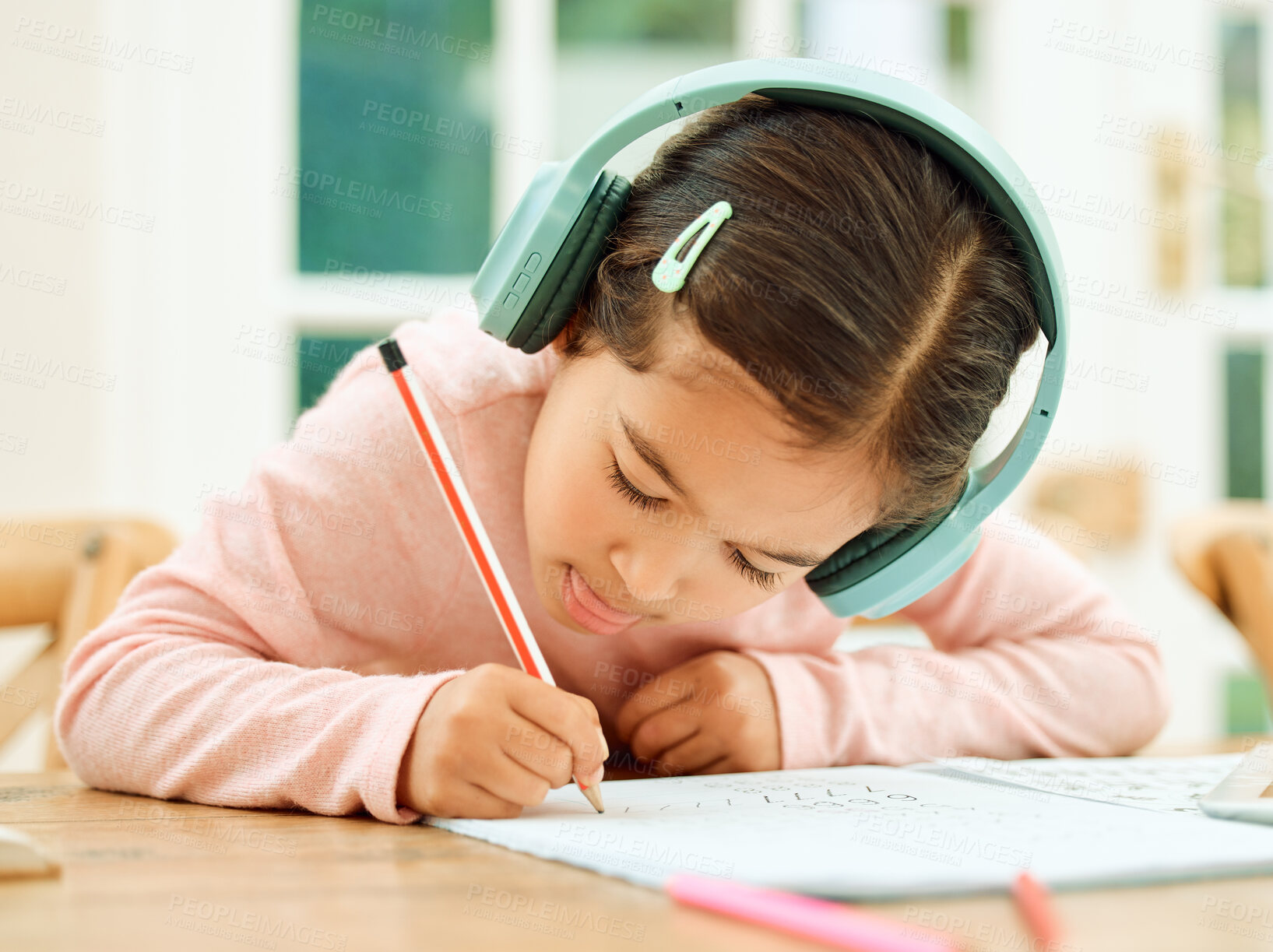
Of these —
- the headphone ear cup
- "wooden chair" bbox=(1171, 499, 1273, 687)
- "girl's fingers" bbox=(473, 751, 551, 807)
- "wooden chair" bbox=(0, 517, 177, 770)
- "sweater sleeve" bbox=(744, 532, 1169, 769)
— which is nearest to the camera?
"girl's fingers" bbox=(473, 751, 551, 807)

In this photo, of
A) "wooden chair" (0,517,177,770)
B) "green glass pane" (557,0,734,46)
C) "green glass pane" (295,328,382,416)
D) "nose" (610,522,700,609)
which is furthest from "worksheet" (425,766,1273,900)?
"green glass pane" (557,0,734,46)

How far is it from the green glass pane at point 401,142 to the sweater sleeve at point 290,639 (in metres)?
0.93

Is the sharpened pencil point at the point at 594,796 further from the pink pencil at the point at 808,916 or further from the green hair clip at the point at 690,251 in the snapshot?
the green hair clip at the point at 690,251

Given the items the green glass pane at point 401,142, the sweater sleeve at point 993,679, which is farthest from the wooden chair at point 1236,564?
the green glass pane at point 401,142

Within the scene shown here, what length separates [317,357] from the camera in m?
1.74

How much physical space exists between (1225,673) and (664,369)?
5.34 feet

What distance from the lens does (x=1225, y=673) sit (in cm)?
188

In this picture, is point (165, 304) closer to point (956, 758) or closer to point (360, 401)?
point (360, 401)

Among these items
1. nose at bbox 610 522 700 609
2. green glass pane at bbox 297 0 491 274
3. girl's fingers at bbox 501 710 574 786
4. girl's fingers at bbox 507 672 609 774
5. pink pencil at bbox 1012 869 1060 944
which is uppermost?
green glass pane at bbox 297 0 491 274

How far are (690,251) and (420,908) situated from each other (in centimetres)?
35

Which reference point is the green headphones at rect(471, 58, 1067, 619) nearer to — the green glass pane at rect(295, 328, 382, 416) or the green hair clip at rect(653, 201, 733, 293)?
the green hair clip at rect(653, 201, 733, 293)

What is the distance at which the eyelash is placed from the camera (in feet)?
2.06

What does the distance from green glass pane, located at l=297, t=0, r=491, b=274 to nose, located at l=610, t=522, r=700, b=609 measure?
1.21m

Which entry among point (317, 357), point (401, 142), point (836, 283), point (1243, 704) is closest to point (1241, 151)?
point (1243, 704)
